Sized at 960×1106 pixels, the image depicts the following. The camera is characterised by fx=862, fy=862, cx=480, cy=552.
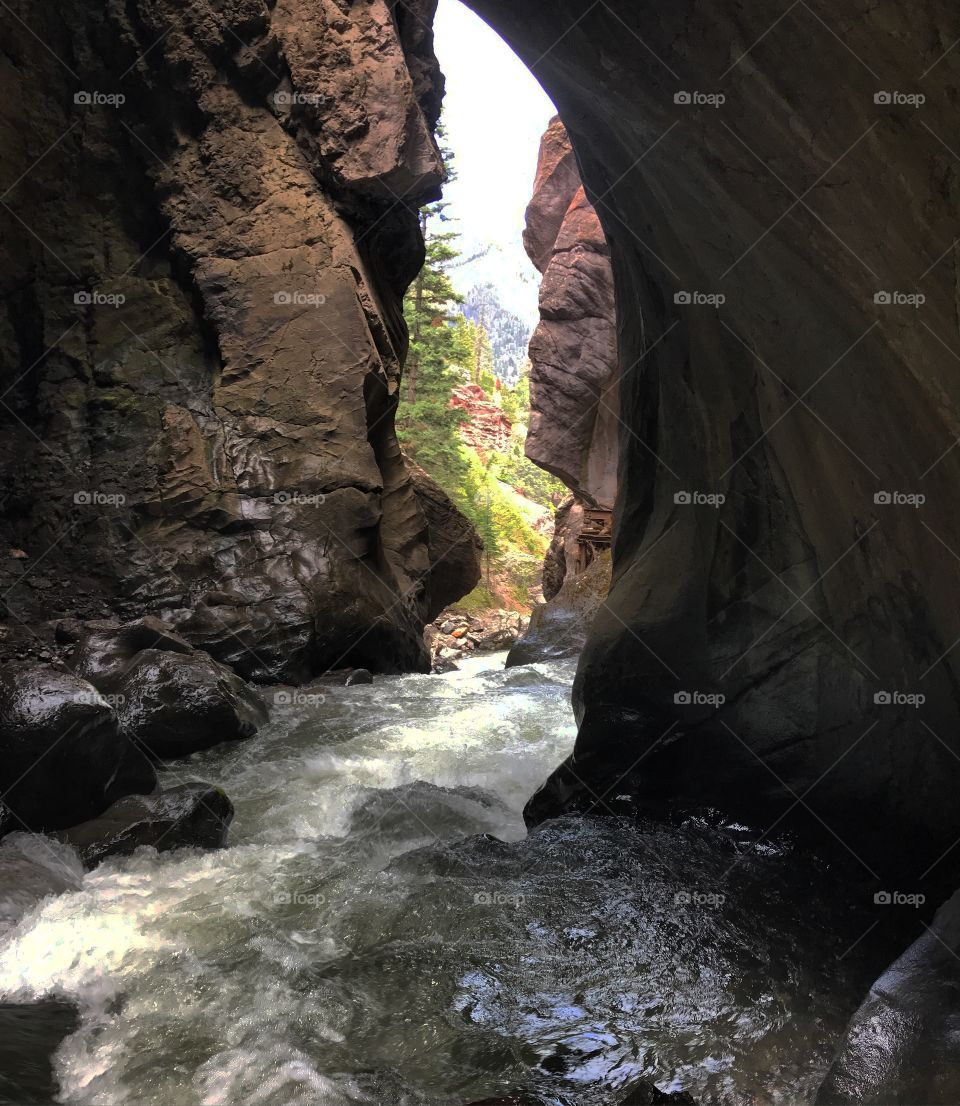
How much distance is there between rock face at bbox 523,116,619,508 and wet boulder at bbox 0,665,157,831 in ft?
61.8

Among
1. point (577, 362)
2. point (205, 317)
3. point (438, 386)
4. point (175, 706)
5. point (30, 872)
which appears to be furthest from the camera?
point (438, 386)

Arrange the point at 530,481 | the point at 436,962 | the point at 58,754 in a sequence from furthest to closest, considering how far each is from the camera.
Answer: the point at 530,481, the point at 58,754, the point at 436,962

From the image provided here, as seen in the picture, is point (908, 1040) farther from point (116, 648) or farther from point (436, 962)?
point (116, 648)

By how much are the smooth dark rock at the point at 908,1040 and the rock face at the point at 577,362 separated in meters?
20.6

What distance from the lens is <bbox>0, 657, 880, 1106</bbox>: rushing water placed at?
267cm

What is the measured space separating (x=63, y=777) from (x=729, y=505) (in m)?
4.17

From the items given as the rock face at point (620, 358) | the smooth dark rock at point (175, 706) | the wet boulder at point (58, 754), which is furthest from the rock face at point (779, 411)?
the smooth dark rock at point (175, 706)

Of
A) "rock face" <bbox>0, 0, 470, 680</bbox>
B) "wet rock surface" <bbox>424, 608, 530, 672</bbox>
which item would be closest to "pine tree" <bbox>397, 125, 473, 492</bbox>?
"wet rock surface" <bbox>424, 608, 530, 672</bbox>

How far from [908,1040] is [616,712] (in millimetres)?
3061

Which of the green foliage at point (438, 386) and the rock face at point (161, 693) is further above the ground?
the green foliage at point (438, 386)

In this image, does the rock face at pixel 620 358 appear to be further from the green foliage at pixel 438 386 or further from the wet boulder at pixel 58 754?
the green foliage at pixel 438 386

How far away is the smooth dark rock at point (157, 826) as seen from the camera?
457 cm

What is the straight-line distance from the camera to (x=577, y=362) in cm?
2330

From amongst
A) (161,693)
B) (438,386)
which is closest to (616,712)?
(161,693)
